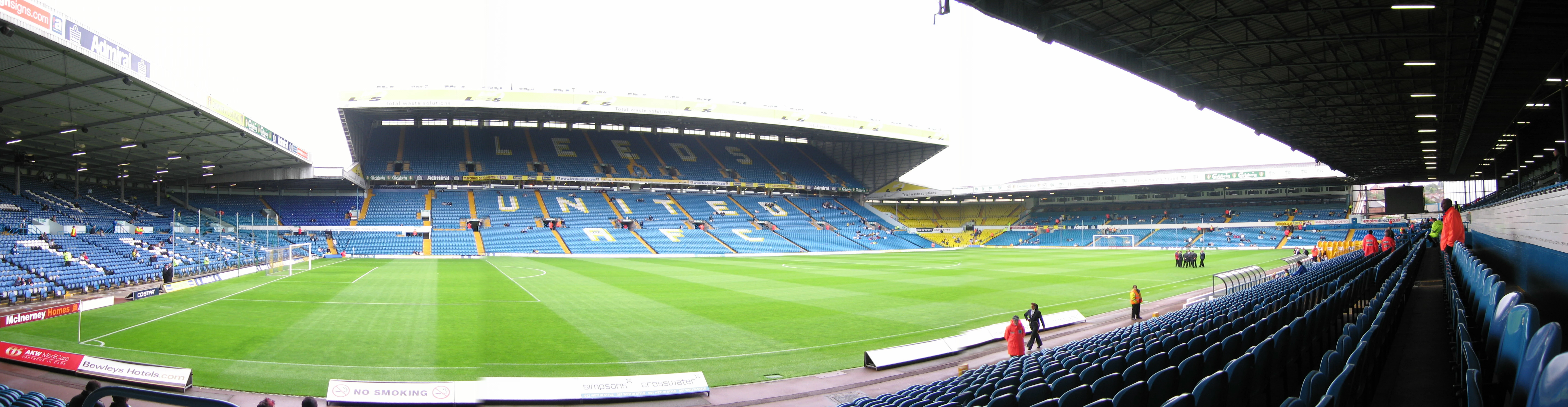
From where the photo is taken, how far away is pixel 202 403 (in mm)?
2783

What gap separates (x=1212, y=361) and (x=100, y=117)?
3151cm

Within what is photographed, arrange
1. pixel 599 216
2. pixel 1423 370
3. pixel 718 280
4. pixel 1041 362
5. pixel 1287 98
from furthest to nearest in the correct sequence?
pixel 599 216 < pixel 718 280 < pixel 1287 98 < pixel 1041 362 < pixel 1423 370

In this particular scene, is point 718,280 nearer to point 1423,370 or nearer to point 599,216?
point 1423,370

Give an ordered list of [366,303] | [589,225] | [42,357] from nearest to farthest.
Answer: [42,357] < [366,303] < [589,225]

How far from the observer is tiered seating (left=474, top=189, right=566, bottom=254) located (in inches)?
1868

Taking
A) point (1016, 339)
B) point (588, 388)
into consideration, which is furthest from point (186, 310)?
point (1016, 339)

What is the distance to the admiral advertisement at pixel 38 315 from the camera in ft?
40.6

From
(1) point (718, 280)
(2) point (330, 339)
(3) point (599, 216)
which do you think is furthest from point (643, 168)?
(2) point (330, 339)

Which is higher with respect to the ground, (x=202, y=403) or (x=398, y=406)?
(x=202, y=403)

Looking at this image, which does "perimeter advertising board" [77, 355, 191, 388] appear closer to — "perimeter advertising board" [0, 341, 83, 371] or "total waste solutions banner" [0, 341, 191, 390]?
"total waste solutions banner" [0, 341, 191, 390]

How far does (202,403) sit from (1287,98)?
24030 mm

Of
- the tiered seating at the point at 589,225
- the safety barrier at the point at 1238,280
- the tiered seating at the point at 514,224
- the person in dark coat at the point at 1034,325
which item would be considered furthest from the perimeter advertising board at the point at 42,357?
the tiered seating at the point at 589,225

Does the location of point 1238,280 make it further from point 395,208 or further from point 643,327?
point 395,208

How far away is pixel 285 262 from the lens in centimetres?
3572
